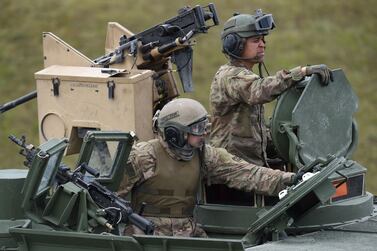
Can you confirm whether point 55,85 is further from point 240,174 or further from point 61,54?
point 240,174

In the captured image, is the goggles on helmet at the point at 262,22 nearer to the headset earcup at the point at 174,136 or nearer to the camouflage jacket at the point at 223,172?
the camouflage jacket at the point at 223,172

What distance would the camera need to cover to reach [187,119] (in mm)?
11508

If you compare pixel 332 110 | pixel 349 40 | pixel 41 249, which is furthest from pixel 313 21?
pixel 41 249

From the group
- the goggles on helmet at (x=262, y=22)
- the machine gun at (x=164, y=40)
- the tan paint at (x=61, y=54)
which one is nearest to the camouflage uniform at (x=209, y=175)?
the goggles on helmet at (x=262, y=22)

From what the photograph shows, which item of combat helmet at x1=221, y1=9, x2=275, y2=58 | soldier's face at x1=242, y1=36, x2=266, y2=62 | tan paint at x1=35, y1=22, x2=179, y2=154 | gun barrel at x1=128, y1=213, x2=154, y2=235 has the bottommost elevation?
gun barrel at x1=128, y1=213, x2=154, y2=235

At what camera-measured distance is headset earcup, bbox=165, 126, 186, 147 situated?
11547mm

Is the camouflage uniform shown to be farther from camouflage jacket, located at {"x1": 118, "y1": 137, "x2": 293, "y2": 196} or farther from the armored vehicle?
the armored vehicle

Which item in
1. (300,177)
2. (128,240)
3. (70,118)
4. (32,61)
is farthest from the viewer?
(32,61)

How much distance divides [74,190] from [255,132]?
183cm

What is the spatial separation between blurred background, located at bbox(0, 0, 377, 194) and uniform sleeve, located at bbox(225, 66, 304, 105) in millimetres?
8198

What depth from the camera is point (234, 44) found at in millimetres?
12406

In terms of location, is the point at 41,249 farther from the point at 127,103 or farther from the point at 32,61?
the point at 32,61

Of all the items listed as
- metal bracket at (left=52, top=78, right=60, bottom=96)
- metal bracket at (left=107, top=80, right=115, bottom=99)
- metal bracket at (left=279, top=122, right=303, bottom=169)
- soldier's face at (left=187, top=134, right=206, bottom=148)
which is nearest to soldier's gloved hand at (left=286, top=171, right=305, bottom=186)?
metal bracket at (left=279, top=122, right=303, bottom=169)

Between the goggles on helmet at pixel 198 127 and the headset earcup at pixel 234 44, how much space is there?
3.41 ft
